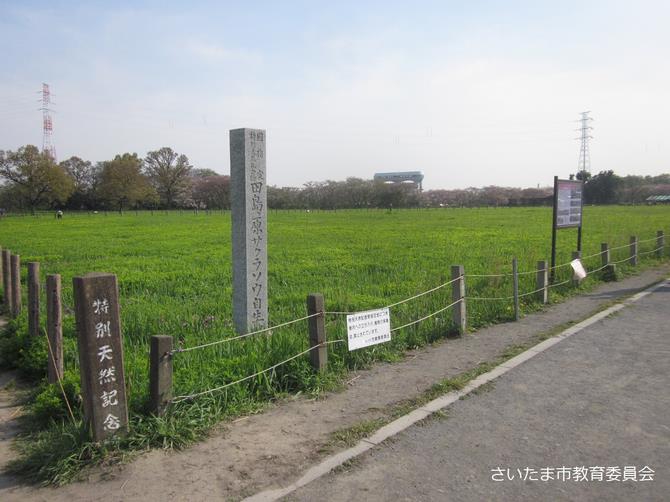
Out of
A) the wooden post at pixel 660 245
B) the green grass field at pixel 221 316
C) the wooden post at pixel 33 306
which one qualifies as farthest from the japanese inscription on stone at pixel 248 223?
the wooden post at pixel 660 245

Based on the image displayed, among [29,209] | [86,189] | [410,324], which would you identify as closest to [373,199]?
[86,189]

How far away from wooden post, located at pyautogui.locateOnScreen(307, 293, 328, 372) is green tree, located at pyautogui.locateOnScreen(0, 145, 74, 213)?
70.1 metres

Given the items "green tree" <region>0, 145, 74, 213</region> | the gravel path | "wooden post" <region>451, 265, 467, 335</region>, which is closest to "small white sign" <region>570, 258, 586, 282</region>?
"wooden post" <region>451, 265, 467, 335</region>

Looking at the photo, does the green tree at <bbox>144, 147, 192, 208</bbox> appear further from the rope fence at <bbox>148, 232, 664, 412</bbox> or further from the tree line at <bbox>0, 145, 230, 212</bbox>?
the rope fence at <bbox>148, 232, 664, 412</bbox>

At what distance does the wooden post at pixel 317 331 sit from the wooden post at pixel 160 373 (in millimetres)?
1653

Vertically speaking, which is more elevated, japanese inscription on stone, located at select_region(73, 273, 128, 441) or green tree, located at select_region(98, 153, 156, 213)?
green tree, located at select_region(98, 153, 156, 213)

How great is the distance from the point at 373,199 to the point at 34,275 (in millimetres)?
91925

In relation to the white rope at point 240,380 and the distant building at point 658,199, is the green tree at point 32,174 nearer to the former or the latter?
the white rope at point 240,380

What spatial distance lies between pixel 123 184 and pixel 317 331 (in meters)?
74.5

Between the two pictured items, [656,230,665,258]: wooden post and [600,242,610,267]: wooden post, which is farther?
[656,230,665,258]: wooden post

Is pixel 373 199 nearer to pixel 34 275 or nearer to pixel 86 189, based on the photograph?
pixel 86 189

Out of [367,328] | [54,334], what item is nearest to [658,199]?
[367,328]

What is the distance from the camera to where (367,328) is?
18.8 feet

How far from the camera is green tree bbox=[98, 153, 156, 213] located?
239 ft
